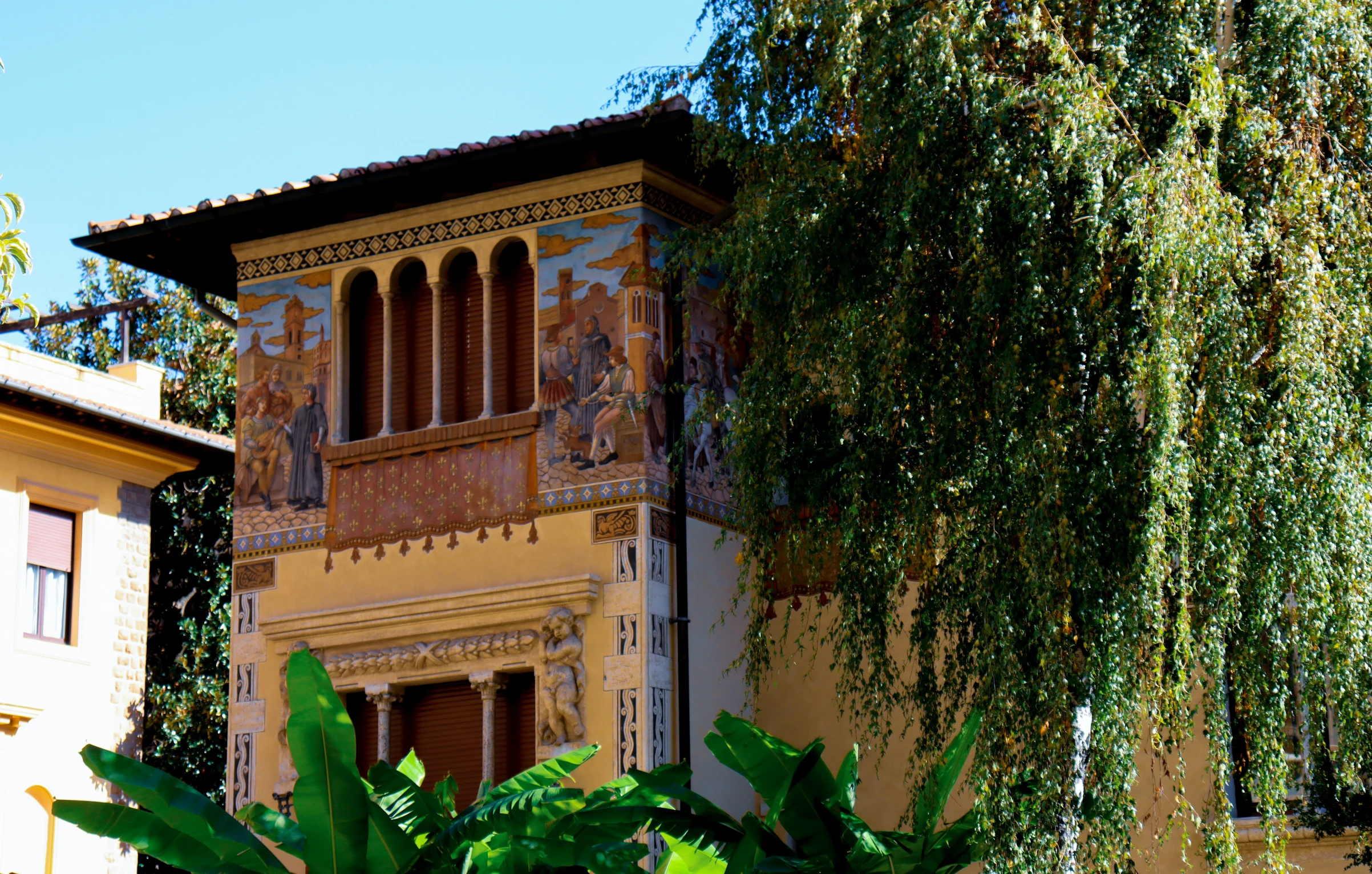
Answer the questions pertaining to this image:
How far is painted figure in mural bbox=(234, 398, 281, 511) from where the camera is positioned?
1562 cm

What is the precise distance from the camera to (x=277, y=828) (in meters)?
5.14

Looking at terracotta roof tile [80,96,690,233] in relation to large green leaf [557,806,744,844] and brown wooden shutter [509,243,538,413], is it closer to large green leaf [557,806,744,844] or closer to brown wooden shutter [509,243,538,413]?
brown wooden shutter [509,243,538,413]

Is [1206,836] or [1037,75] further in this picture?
[1037,75]

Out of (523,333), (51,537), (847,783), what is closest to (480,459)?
(523,333)

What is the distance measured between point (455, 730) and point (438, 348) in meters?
3.35

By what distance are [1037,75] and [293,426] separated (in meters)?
8.24

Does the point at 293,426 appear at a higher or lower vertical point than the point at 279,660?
higher

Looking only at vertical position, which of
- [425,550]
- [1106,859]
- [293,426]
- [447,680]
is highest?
[293,426]

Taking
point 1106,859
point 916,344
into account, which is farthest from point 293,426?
point 1106,859

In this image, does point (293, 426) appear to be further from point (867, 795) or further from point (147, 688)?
point (147, 688)

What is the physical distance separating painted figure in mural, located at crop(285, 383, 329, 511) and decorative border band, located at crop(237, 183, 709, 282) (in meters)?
1.26

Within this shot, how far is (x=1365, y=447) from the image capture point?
368 inches

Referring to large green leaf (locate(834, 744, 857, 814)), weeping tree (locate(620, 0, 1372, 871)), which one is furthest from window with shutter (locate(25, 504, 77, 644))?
large green leaf (locate(834, 744, 857, 814))

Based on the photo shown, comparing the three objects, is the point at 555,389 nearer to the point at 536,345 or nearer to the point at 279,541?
the point at 536,345
